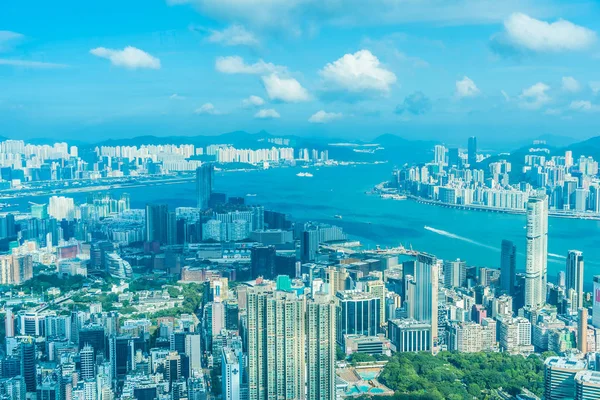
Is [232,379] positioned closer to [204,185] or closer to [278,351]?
[278,351]

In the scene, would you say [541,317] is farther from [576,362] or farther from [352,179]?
[352,179]

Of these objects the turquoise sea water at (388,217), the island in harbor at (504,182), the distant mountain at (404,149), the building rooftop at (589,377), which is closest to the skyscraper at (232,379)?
the building rooftop at (589,377)

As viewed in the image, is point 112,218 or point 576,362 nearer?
point 576,362

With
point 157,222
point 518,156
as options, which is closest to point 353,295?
point 157,222

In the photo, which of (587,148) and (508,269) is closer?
(508,269)

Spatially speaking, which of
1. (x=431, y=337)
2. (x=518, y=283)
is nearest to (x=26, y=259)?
(x=431, y=337)
